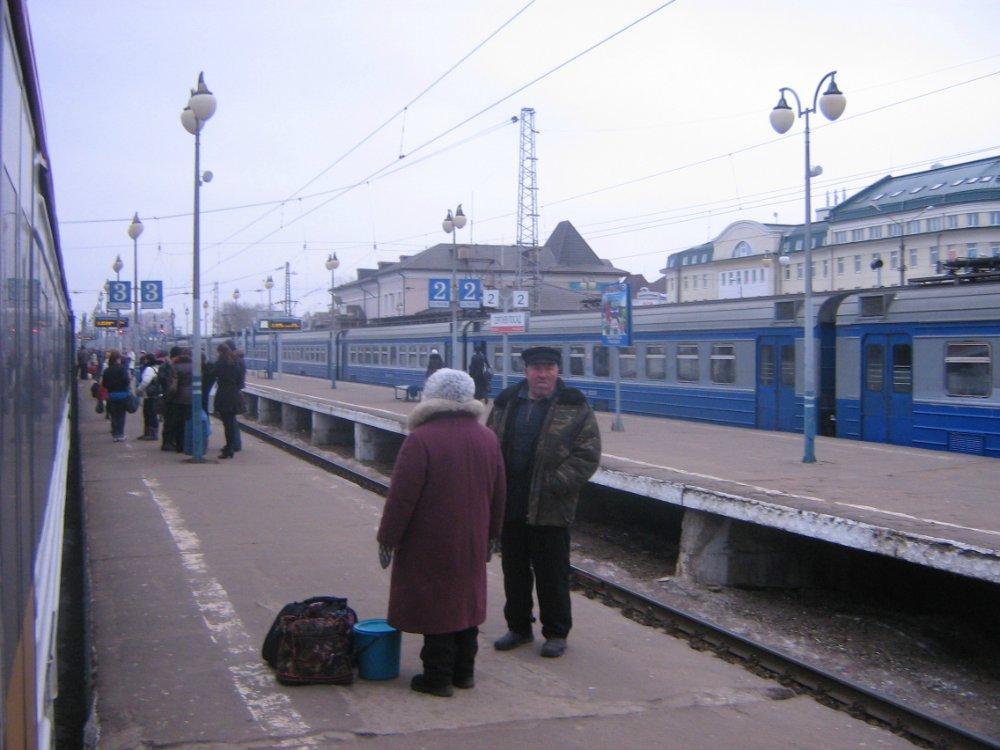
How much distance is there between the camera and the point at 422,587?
538 cm

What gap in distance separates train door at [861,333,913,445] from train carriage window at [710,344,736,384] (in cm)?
342

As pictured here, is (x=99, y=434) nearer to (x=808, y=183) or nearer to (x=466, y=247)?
(x=808, y=183)

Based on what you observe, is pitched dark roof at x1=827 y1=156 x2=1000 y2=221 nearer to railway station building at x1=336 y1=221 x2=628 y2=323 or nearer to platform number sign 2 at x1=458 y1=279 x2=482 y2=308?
railway station building at x1=336 y1=221 x2=628 y2=323

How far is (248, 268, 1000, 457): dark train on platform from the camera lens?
49.3 ft

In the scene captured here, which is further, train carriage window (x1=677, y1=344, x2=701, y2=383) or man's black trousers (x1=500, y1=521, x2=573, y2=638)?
train carriage window (x1=677, y1=344, x2=701, y2=383)

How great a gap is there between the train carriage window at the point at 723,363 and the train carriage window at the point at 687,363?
0.58 m

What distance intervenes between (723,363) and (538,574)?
14.5m

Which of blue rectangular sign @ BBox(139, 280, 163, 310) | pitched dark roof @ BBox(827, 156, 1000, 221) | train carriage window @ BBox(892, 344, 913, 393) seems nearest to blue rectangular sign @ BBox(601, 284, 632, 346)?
train carriage window @ BBox(892, 344, 913, 393)

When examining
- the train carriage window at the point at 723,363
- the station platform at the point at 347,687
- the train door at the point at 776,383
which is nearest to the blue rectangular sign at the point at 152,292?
the train carriage window at the point at 723,363

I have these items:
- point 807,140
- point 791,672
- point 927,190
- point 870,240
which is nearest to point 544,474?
point 791,672

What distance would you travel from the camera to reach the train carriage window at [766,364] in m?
19.0

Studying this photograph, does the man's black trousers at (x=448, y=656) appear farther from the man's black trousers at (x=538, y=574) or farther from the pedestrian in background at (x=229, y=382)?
the pedestrian in background at (x=229, y=382)

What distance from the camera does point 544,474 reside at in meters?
6.27

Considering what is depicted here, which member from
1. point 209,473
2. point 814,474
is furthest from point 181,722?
point 209,473
